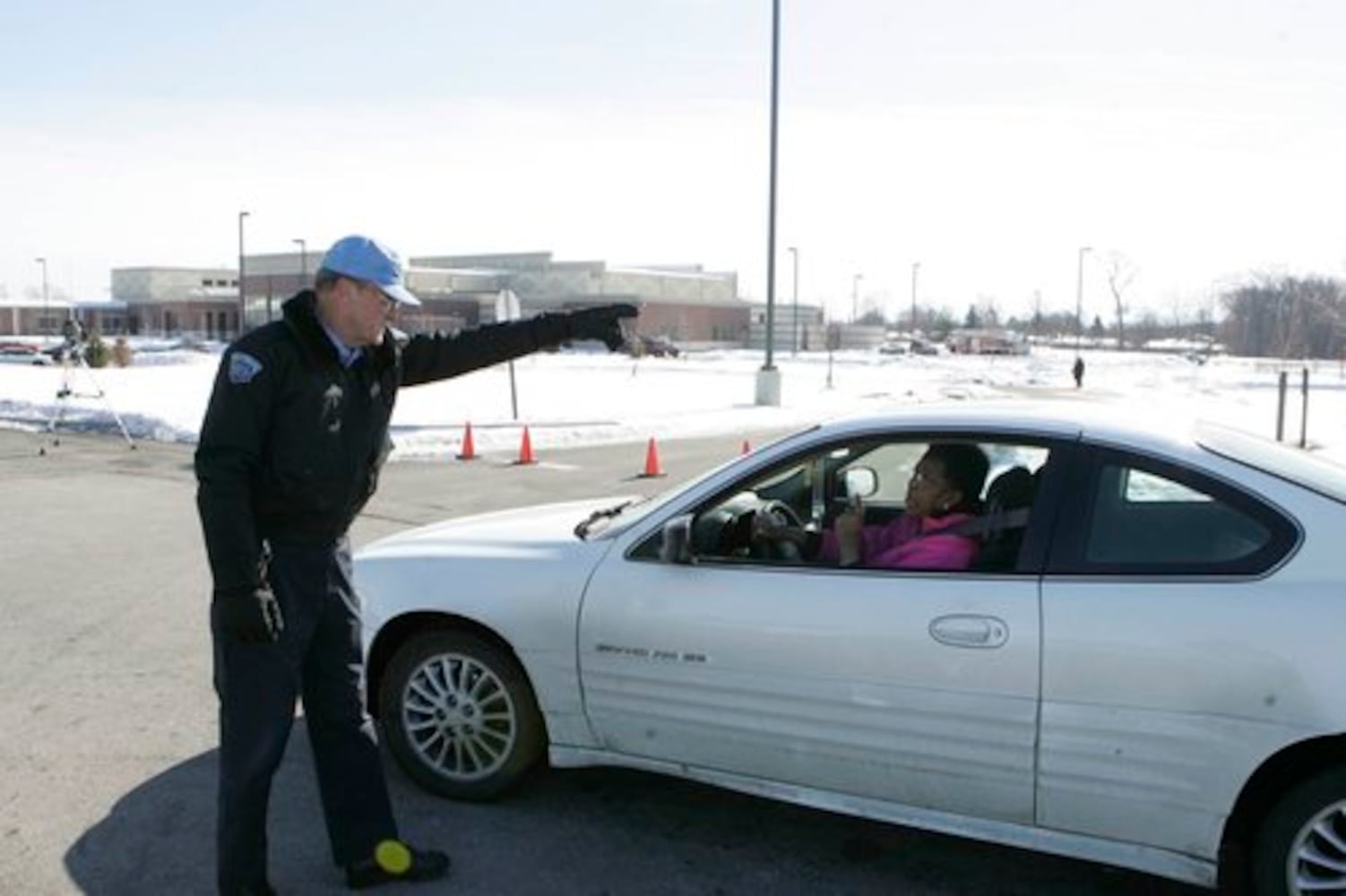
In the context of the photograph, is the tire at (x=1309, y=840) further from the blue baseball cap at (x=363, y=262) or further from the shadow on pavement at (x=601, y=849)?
the blue baseball cap at (x=363, y=262)

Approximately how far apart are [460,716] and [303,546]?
1156 millimetres

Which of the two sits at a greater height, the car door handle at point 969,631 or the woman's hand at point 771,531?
the woman's hand at point 771,531

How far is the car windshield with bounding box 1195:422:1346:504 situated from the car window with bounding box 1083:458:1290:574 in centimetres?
16

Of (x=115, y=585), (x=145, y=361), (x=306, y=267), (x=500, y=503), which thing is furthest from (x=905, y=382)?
(x=306, y=267)

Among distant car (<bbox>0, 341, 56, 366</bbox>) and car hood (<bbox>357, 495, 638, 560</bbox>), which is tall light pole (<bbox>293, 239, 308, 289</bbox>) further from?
car hood (<bbox>357, 495, 638, 560</bbox>)

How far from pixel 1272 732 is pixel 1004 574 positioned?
81 cm

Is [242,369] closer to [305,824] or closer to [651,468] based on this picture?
[305,824]

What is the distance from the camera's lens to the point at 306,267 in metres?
95.1

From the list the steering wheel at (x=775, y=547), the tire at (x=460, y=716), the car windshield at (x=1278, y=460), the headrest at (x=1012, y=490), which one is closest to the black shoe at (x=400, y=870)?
the tire at (x=460, y=716)

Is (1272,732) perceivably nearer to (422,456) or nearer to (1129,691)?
(1129,691)

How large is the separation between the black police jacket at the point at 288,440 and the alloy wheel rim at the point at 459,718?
92cm

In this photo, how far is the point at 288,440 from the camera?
11.1ft

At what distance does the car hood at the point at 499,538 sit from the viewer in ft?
14.2

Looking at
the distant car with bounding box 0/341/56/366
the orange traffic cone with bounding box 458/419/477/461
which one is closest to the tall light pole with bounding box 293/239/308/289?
the distant car with bounding box 0/341/56/366
